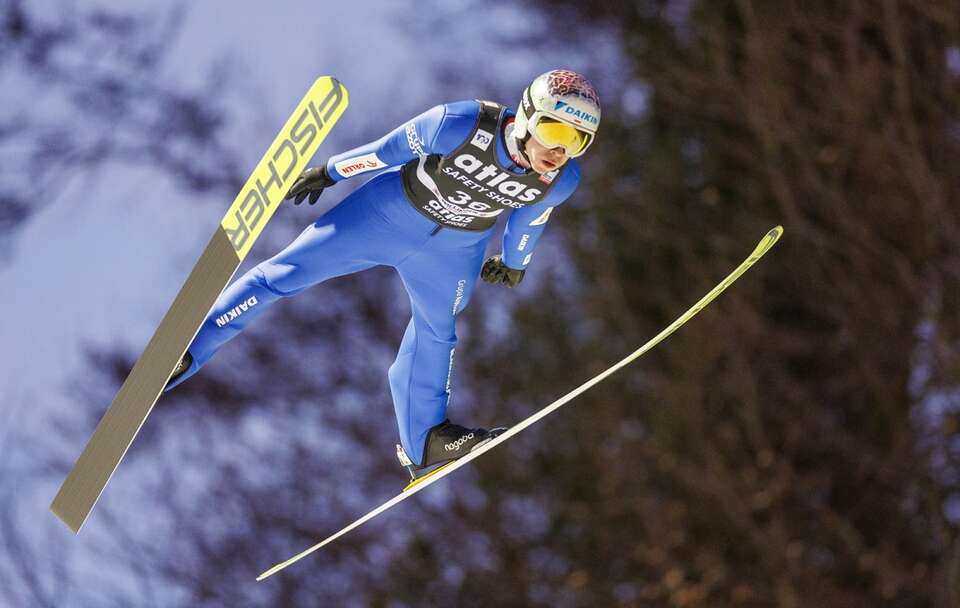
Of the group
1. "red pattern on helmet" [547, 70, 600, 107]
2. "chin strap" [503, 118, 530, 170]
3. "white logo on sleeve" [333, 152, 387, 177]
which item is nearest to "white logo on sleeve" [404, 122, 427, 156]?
"white logo on sleeve" [333, 152, 387, 177]

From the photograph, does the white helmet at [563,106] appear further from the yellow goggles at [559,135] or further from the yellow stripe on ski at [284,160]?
the yellow stripe on ski at [284,160]

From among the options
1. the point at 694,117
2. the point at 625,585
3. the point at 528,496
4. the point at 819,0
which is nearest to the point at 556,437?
the point at 528,496

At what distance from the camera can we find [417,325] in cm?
545

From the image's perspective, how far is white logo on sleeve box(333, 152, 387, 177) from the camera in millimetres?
5062

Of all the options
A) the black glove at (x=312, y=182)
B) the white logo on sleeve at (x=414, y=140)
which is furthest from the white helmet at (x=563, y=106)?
the black glove at (x=312, y=182)

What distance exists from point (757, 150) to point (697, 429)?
8.40ft

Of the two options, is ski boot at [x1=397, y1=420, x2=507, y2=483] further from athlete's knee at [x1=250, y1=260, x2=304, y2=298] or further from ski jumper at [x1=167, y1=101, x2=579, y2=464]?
athlete's knee at [x1=250, y1=260, x2=304, y2=298]

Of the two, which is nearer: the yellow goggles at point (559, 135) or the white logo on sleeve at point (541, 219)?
the yellow goggles at point (559, 135)

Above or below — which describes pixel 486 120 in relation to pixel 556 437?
above

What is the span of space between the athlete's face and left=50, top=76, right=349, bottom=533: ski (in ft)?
1.96

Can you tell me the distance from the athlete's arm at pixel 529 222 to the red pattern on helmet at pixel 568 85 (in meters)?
0.40

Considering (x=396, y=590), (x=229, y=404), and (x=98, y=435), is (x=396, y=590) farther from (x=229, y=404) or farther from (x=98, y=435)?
(x=98, y=435)

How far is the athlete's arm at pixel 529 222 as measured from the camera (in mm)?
5070

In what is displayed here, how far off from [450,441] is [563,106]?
4.58ft
